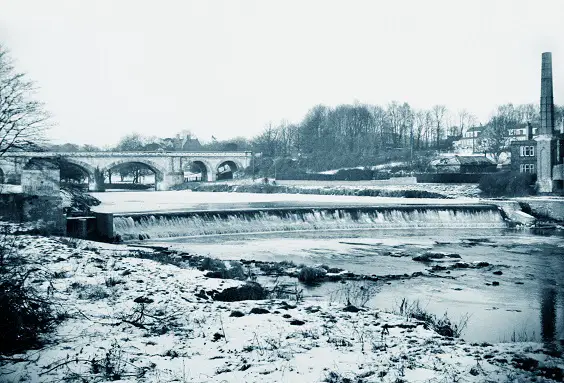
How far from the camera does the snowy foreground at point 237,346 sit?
7328mm

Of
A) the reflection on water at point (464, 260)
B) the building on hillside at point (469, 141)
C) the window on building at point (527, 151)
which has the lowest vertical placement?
the reflection on water at point (464, 260)

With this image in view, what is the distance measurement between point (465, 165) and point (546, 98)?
12686 mm

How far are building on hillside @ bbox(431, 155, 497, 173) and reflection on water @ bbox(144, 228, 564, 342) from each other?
2855cm

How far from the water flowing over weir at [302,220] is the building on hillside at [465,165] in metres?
24.6

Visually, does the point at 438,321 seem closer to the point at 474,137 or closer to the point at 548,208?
the point at 548,208

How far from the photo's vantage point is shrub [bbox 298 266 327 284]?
1605cm

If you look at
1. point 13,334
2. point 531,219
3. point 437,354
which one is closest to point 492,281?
point 437,354

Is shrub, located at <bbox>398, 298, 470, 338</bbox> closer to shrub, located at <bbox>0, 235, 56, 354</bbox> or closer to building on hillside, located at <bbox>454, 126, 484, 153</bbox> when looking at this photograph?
shrub, located at <bbox>0, 235, 56, 354</bbox>

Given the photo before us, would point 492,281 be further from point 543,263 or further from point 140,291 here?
point 140,291

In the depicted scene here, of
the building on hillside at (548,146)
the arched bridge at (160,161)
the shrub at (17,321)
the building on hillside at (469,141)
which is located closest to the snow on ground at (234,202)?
the building on hillside at (548,146)

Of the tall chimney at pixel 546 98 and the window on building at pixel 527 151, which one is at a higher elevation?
the tall chimney at pixel 546 98

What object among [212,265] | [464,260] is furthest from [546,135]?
[212,265]

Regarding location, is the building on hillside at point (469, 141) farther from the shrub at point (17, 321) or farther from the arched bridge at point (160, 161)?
the shrub at point (17, 321)

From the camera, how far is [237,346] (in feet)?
27.7
